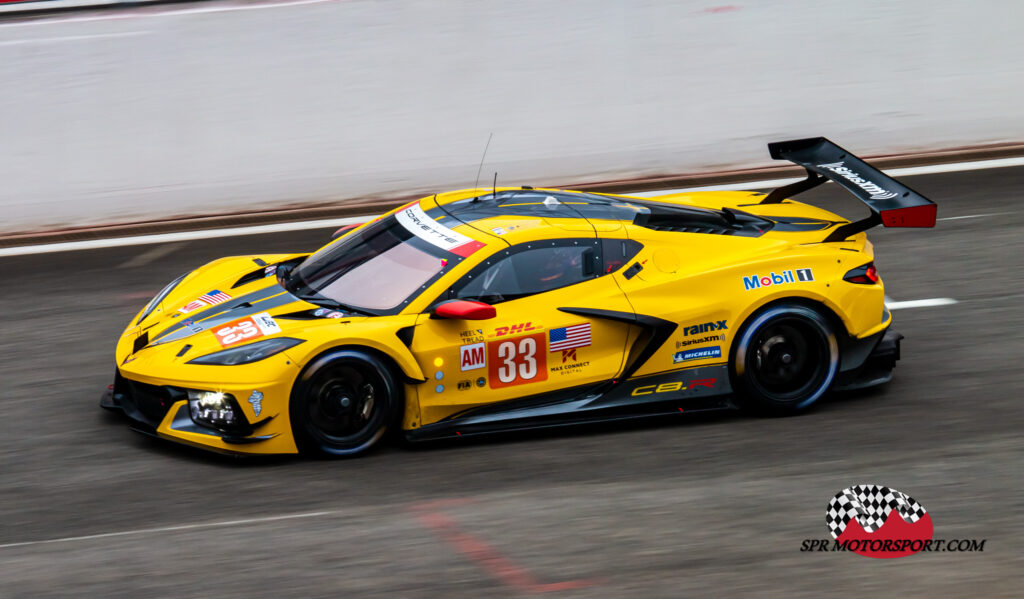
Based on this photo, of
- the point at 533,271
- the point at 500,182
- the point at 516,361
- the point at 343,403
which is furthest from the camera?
the point at 500,182

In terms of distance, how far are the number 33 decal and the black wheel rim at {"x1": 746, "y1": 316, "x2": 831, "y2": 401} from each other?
1325 millimetres

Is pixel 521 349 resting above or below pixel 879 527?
above

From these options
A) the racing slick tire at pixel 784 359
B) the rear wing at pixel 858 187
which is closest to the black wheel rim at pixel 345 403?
the racing slick tire at pixel 784 359

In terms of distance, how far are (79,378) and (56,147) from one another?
14.0 feet

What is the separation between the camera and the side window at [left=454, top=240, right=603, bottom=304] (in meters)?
6.56

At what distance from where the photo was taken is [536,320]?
6.55m

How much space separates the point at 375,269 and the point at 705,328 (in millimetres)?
2030

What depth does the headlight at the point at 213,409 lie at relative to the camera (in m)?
6.15

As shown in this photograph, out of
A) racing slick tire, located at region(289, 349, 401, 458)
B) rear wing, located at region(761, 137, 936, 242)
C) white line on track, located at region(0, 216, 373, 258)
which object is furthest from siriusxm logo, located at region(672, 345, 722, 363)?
white line on track, located at region(0, 216, 373, 258)

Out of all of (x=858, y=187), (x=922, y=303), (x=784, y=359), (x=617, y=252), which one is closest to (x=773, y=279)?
(x=784, y=359)

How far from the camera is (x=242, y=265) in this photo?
25.3 feet

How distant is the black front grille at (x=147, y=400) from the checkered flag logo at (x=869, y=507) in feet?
11.6

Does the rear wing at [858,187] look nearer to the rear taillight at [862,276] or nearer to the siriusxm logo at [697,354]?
the rear taillight at [862,276]

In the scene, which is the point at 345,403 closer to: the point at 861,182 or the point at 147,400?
the point at 147,400
